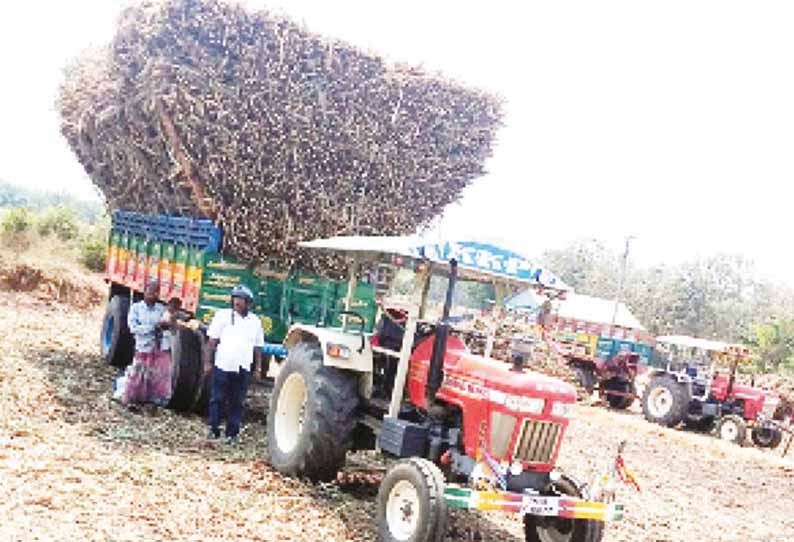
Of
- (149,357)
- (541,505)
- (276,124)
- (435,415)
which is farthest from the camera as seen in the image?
(149,357)

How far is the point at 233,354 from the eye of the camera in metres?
7.40

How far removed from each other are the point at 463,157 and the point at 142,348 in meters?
3.90

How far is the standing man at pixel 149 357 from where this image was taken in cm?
820

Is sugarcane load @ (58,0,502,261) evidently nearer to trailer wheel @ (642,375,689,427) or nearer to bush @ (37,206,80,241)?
trailer wheel @ (642,375,689,427)

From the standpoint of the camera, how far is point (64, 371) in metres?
9.61

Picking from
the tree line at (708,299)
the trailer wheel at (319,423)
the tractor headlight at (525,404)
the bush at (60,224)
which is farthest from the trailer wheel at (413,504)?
the tree line at (708,299)

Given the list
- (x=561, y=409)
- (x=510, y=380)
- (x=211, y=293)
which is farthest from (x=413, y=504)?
(x=211, y=293)

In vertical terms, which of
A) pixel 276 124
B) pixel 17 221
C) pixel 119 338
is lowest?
pixel 119 338

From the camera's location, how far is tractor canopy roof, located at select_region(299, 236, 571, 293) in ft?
18.4

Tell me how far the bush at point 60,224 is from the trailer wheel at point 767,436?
2001 cm

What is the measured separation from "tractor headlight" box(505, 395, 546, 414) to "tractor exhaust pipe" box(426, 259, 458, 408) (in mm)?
592

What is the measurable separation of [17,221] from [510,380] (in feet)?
71.0

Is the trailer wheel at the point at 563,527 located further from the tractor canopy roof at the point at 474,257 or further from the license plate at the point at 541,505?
the tractor canopy roof at the point at 474,257

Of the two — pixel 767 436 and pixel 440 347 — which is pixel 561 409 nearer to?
pixel 440 347
